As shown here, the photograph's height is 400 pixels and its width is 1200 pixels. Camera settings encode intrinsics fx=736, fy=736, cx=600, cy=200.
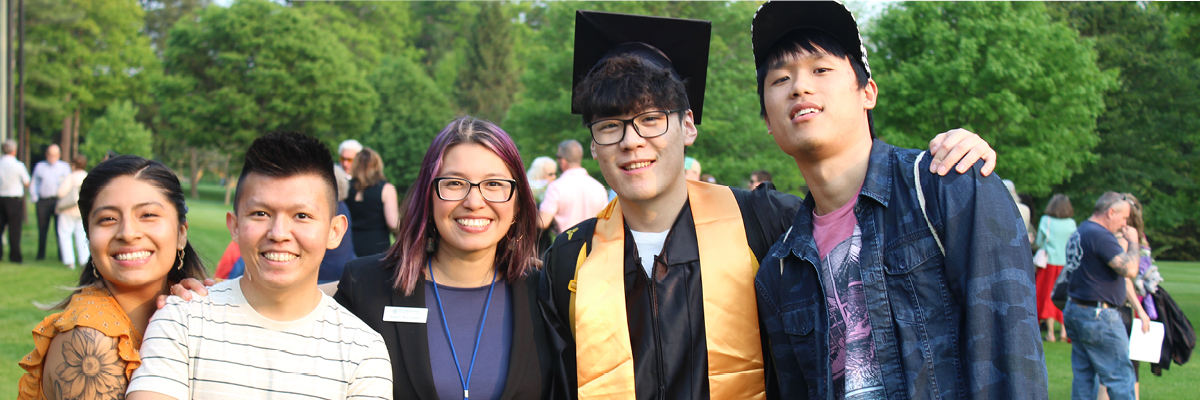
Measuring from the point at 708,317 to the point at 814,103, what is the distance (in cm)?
80

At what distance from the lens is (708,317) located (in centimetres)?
250

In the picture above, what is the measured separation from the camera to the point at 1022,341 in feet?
6.00

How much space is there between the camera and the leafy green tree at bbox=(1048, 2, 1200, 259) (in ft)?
69.4

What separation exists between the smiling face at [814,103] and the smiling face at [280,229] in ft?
4.78

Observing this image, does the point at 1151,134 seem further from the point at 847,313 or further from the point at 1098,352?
the point at 847,313

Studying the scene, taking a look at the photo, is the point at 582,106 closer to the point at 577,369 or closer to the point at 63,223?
the point at 577,369

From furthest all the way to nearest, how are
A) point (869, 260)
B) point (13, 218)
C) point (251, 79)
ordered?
point (251, 79) → point (13, 218) → point (869, 260)

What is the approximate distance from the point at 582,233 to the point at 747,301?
671mm

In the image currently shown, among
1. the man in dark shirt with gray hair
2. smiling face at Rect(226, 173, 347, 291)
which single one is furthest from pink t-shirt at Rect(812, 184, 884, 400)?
the man in dark shirt with gray hair

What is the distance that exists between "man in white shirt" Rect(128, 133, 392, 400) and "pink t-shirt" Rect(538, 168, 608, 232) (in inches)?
189

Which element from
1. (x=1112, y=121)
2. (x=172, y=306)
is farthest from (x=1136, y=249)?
(x=1112, y=121)

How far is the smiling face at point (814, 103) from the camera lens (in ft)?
7.29

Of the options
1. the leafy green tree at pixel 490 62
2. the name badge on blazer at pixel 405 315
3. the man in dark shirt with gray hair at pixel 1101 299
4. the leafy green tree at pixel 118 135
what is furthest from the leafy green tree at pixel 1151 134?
the leafy green tree at pixel 118 135

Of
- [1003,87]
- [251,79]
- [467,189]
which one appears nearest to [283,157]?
[467,189]
